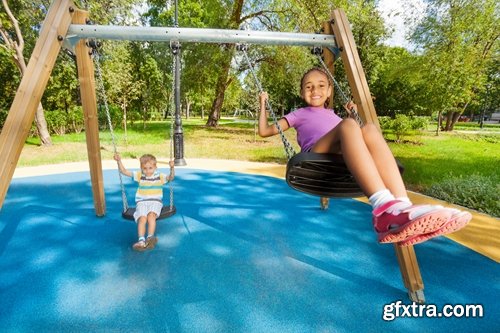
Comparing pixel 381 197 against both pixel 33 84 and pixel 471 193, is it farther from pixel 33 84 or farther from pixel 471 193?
pixel 471 193

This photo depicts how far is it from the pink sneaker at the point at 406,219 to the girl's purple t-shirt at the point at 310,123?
3.35 ft

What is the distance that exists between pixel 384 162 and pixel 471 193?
14.9ft

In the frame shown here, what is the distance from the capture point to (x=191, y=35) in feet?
9.33

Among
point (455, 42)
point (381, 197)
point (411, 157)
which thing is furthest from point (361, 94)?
point (455, 42)

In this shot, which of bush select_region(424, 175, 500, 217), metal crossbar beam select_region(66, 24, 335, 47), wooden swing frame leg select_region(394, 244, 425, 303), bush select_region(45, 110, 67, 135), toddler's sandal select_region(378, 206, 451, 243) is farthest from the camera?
bush select_region(45, 110, 67, 135)

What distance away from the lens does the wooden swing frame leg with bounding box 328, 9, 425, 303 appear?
2.40 meters

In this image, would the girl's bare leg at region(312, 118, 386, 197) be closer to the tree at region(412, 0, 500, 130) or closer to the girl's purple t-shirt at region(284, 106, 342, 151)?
the girl's purple t-shirt at region(284, 106, 342, 151)

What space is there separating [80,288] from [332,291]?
6.72 ft

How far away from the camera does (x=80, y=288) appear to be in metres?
2.54

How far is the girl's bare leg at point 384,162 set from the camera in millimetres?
1721

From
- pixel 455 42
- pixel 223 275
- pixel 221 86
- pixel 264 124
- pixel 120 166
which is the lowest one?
pixel 223 275

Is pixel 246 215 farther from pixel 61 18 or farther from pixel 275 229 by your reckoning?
pixel 61 18

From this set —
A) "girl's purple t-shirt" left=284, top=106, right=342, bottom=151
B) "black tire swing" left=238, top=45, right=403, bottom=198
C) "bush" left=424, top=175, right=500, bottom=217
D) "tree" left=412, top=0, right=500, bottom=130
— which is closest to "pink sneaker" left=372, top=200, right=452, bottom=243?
"black tire swing" left=238, top=45, right=403, bottom=198

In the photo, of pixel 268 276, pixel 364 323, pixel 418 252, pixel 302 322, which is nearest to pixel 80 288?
pixel 268 276
